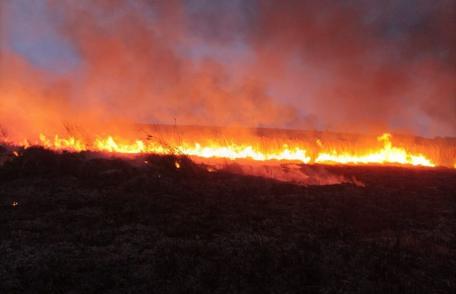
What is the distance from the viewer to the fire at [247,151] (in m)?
17.5

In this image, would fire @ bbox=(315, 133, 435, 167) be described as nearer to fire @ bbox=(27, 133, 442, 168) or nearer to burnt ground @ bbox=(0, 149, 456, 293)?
fire @ bbox=(27, 133, 442, 168)

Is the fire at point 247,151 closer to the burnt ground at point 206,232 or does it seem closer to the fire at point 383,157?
the fire at point 383,157

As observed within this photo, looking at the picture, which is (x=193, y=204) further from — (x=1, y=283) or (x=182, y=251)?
(x=1, y=283)

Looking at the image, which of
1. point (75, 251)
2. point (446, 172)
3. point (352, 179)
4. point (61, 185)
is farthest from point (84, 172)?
point (446, 172)

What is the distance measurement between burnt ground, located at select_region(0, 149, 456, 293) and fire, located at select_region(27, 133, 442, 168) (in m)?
2.05

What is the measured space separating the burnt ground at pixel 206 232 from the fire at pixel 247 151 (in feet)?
6.72

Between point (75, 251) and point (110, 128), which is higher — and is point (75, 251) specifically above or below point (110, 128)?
below

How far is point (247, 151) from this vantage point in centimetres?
1930

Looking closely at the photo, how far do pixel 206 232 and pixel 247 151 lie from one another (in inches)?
397

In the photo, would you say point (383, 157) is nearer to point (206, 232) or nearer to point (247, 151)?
point (247, 151)

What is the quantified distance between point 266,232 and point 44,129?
12.4 m

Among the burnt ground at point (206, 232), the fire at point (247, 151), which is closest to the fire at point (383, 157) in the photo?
the fire at point (247, 151)

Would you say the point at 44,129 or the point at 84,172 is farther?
the point at 44,129

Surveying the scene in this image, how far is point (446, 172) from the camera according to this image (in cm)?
1853
